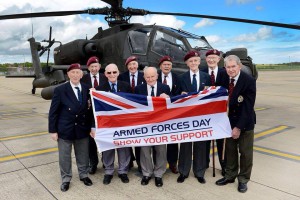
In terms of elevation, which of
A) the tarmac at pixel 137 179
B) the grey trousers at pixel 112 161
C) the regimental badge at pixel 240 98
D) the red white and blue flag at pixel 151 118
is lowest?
the tarmac at pixel 137 179

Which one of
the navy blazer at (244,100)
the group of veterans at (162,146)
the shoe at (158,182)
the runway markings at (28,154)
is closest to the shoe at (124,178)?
the group of veterans at (162,146)

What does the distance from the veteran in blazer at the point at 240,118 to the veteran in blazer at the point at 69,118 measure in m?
2.15

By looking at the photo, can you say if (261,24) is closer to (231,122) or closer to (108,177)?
(231,122)

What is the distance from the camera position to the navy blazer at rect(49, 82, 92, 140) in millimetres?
3881

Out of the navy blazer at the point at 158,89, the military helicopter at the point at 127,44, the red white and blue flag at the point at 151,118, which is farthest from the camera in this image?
the military helicopter at the point at 127,44

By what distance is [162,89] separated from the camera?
4191 millimetres

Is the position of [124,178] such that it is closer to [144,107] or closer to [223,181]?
[144,107]

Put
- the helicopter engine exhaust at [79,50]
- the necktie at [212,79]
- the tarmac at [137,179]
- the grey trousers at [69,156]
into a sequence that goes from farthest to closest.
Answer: the helicopter engine exhaust at [79,50]
the necktie at [212,79]
the grey trousers at [69,156]
the tarmac at [137,179]

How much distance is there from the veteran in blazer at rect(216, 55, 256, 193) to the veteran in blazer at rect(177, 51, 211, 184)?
326mm

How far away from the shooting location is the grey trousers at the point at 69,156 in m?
3.98

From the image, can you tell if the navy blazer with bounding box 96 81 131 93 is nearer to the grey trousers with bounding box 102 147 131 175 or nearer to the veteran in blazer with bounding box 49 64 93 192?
the veteran in blazer with bounding box 49 64 93 192

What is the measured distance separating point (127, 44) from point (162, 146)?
15.4ft

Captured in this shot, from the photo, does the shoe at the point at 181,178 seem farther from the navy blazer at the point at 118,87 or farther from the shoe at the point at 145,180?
the navy blazer at the point at 118,87

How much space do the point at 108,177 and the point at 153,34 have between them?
4.81 meters
